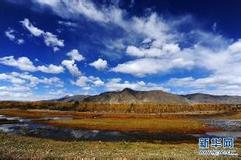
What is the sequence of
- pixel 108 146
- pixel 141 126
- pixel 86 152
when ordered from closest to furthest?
pixel 86 152 → pixel 108 146 → pixel 141 126

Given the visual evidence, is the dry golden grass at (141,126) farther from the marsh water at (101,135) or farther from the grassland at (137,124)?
the marsh water at (101,135)

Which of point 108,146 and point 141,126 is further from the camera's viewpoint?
point 141,126

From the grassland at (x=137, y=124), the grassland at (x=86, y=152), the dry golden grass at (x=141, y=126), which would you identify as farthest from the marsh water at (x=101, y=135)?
the grassland at (x=86, y=152)

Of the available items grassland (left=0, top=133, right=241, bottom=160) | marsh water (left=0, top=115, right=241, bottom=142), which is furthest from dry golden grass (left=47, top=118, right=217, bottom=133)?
grassland (left=0, top=133, right=241, bottom=160)

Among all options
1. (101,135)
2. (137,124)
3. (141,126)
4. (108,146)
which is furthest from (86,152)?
(137,124)

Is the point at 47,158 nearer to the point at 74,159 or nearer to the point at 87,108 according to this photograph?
the point at 74,159

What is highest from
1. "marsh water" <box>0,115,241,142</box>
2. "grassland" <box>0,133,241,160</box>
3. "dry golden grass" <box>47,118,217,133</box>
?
"dry golden grass" <box>47,118,217,133</box>

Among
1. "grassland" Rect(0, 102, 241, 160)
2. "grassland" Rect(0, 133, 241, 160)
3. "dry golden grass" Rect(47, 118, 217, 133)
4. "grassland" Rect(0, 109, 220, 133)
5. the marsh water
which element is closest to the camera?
"grassland" Rect(0, 133, 241, 160)

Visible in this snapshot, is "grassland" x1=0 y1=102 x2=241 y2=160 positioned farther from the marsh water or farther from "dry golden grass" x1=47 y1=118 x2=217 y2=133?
the marsh water

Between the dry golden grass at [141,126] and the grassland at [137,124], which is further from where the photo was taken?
the grassland at [137,124]

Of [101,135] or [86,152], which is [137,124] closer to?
[101,135]

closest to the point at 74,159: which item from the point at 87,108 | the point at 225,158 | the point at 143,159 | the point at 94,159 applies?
the point at 94,159

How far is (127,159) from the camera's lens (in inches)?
834

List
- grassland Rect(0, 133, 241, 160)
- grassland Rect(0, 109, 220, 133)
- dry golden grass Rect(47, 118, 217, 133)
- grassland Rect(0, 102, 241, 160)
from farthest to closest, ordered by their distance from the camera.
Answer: grassland Rect(0, 109, 220, 133) → dry golden grass Rect(47, 118, 217, 133) → grassland Rect(0, 102, 241, 160) → grassland Rect(0, 133, 241, 160)
